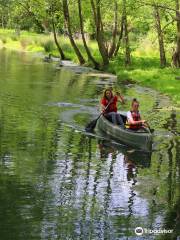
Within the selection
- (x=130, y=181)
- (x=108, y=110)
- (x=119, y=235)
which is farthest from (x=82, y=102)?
(x=119, y=235)

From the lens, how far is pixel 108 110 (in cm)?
1983

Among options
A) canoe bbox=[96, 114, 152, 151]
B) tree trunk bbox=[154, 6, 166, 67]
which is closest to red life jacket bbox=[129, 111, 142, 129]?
canoe bbox=[96, 114, 152, 151]

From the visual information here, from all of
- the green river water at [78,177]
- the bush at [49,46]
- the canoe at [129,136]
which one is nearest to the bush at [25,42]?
the bush at [49,46]

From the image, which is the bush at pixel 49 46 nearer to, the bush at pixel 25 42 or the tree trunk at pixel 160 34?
the bush at pixel 25 42

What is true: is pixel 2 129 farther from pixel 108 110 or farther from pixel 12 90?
pixel 12 90

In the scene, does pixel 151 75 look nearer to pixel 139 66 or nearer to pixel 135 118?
pixel 139 66

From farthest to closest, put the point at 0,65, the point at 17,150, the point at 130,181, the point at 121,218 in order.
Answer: the point at 0,65 → the point at 17,150 → the point at 130,181 → the point at 121,218

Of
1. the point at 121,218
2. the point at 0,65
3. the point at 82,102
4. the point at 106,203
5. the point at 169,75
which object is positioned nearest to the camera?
the point at 121,218

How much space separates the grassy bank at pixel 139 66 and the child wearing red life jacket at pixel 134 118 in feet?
32.9

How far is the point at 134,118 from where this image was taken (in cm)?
1748

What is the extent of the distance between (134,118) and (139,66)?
24.7m

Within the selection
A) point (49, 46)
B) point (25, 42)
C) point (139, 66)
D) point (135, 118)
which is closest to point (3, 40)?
point (25, 42)

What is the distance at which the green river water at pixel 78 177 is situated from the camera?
405 inches

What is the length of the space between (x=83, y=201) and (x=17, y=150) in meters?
4.75
